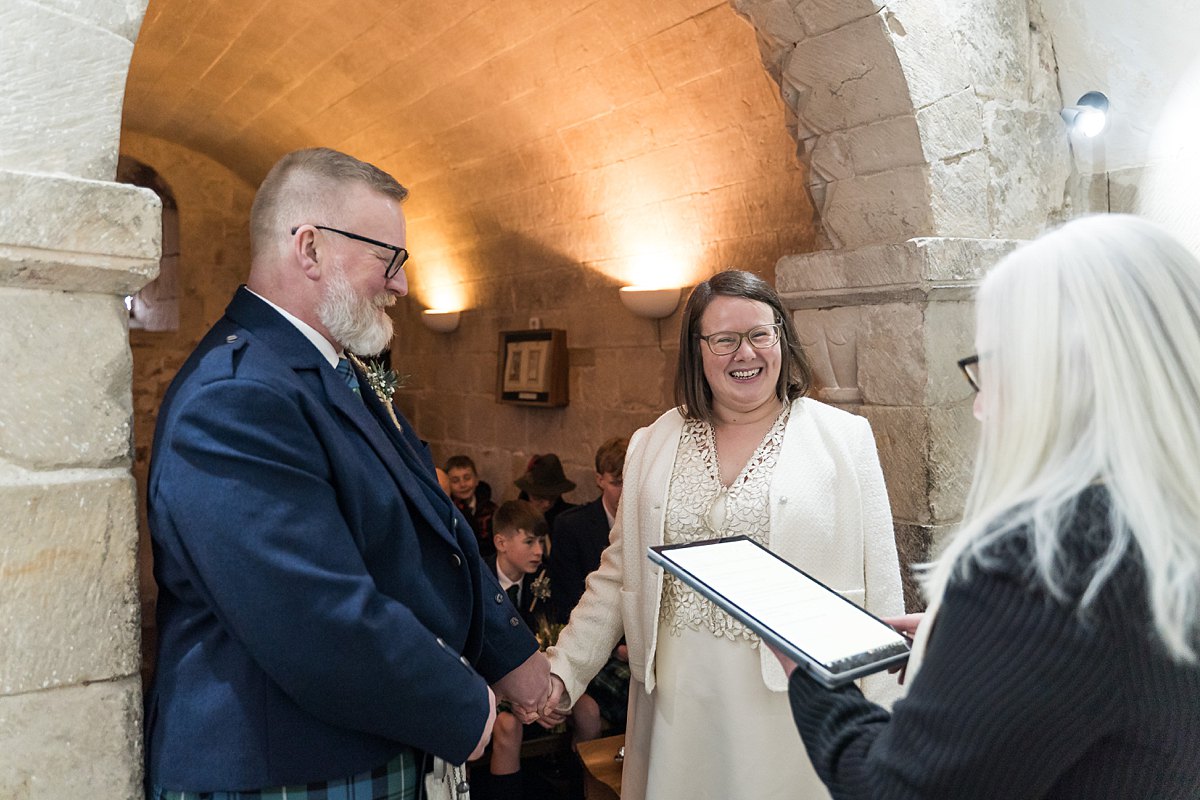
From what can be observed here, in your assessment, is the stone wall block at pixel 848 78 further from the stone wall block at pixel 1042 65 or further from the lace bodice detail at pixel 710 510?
the lace bodice detail at pixel 710 510

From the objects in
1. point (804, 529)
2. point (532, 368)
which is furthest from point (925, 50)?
point (532, 368)

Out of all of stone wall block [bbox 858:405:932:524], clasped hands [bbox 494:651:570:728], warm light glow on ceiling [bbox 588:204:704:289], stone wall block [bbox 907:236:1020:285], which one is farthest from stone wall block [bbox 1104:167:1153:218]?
clasped hands [bbox 494:651:570:728]

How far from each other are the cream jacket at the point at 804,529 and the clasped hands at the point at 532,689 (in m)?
0.08

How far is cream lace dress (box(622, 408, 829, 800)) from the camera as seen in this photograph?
1.78m

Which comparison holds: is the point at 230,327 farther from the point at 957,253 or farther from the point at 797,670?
the point at 957,253

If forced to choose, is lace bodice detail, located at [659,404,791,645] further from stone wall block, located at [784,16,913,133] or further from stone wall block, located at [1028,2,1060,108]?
stone wall block, located at [1028,2,1060,108]

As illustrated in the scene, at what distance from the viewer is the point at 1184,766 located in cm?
91

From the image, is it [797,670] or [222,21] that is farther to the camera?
[222,21]

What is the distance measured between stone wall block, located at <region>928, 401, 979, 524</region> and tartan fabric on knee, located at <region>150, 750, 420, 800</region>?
1.73 m

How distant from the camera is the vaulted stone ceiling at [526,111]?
3840 mm

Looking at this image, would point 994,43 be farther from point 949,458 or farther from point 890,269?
point 949,458

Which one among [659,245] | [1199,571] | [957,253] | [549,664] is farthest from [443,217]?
[1199,571]

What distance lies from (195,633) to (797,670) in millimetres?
893

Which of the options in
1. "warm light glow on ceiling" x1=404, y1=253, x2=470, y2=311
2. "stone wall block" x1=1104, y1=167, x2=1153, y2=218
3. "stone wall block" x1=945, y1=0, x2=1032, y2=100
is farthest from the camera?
"warm light glow on ceiling" x1=404, y1=253, x2=470, y2=311
